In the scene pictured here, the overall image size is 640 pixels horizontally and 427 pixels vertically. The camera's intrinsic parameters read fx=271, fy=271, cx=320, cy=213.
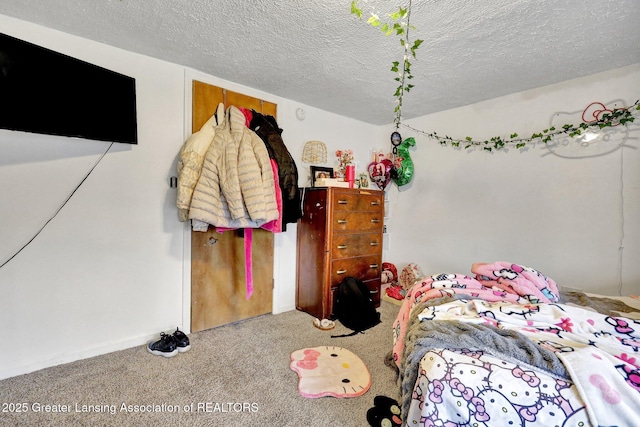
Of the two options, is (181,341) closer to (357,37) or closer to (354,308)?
(354,308)

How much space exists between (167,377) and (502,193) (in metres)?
2.99

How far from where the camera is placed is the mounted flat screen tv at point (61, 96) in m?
1.35

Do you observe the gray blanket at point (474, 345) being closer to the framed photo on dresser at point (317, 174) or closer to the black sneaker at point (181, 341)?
the black sneaker at point (181, 341)

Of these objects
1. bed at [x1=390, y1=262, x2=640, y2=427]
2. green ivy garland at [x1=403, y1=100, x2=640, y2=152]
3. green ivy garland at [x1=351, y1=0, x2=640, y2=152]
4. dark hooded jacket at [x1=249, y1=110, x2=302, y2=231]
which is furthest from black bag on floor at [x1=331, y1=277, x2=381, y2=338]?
green ivy garland at [x1=403, y1=100, x2=640, y2=152]

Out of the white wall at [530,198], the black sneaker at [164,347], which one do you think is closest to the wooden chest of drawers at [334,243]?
the white wall at [530,198]

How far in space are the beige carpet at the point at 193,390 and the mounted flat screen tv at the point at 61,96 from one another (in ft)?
4.65

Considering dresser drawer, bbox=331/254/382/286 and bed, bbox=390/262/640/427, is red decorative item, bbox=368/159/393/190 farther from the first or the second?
bed, bbox=390/262/640/427

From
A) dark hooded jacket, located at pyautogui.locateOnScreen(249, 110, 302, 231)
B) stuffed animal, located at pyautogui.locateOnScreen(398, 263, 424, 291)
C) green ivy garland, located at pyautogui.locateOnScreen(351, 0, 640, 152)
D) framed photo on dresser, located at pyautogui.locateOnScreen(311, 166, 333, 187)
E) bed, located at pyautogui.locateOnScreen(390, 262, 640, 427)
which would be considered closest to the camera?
bed, located at pyautogui.locateOnScreen(390, 262, 640, 427)

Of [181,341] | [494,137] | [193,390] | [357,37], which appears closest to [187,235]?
[181,341]

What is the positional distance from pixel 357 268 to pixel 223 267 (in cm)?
125

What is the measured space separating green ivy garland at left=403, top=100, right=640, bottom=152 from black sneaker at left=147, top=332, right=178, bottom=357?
3.06 metres

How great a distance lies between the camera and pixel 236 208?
190 cm

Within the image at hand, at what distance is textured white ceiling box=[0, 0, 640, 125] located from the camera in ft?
4.69

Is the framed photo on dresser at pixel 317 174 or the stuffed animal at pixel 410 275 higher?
the framed photo on dresser at pixel 317 174
